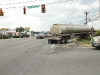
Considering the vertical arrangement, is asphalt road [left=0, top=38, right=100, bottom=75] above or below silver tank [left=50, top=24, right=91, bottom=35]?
below

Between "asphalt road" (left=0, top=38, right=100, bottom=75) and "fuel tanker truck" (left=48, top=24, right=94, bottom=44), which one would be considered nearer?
"asphalt road" (left=0, top=38, right=100, bottom=75)

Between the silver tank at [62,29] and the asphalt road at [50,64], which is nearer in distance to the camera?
the asphalt road at [50,64]

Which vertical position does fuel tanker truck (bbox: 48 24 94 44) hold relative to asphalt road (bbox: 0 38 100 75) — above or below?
above

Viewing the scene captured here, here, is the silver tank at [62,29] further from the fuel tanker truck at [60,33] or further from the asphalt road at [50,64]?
the asphalt road at [50,64]

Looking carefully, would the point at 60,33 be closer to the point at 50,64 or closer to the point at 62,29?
the point at 62,29

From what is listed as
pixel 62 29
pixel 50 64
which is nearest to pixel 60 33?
pixel 62 29

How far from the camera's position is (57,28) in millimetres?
32625

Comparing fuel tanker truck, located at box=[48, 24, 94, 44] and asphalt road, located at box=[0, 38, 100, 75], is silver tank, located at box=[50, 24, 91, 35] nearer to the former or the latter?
fuel tanker truck, located at box=[48, 24, 94, 44]

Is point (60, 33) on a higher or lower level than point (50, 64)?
higher

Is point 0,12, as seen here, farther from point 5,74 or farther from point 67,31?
point 5,74

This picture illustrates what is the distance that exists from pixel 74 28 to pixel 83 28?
5560mm

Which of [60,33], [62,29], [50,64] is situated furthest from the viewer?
[62,29]

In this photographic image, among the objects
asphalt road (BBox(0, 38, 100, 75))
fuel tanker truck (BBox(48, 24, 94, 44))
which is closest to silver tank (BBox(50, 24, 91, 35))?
fuel tanker truck (BBox(48, 24, 94, 44))

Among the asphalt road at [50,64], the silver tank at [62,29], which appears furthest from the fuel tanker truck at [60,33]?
the asphalt road at [50,64]
